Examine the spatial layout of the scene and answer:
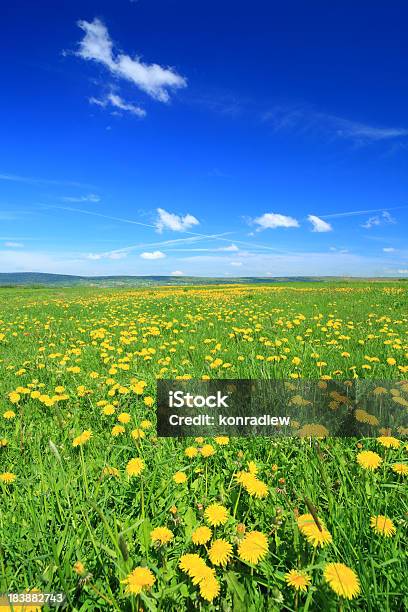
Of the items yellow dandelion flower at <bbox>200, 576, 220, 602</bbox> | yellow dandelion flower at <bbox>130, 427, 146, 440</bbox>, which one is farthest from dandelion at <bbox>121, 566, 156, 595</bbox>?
yellow dandelion flower at <bbox>130, 427, 146, 440</bbox>

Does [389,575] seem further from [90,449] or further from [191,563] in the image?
[90,449]

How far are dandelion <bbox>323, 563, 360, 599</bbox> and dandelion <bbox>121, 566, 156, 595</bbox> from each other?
695 mm

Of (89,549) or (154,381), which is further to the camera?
(154,381)

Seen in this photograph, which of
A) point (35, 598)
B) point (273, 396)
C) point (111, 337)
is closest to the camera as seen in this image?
point (35, 598)

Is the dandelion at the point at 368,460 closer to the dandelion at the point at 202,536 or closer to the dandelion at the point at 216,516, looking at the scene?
the dandelion at the point at 216,516

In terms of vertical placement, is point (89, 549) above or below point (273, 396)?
below

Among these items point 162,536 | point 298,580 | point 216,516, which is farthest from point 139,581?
point 298,580

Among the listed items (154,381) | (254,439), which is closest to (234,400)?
(254,439)

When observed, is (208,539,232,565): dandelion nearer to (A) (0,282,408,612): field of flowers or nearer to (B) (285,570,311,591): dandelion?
(A) (0,282,408,612): field of flowers

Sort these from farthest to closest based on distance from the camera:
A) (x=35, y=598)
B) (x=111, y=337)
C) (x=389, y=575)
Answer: (x=111, y=337)
(x=389, y=575)
(x=35, y=598)

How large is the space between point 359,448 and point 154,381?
257cm

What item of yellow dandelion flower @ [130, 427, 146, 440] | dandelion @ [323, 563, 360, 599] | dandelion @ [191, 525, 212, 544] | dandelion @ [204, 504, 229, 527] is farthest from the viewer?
yellow dandelion flower @ [130, 427, 146, 440]

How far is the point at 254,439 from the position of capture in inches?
108

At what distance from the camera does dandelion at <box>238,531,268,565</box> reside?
138 centimetres
